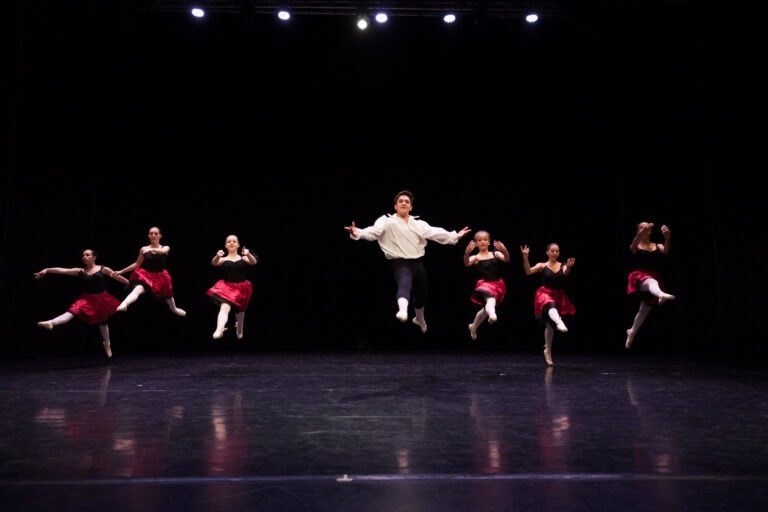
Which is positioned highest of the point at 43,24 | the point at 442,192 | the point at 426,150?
the point at 43,24

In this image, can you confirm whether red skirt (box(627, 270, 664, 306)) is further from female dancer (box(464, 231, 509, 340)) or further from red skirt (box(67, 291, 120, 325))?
red skirt (box(67, 291, 120, 325))

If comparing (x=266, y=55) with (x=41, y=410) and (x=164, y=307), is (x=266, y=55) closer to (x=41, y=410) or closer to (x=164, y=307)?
(x=164, y=307)

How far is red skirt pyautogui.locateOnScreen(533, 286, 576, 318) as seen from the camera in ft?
17.6

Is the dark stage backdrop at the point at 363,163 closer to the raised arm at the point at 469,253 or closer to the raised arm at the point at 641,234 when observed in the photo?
the raised arm at the point at 641,234

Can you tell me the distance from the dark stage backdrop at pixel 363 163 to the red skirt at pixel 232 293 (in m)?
1.23

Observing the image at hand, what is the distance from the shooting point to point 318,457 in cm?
238

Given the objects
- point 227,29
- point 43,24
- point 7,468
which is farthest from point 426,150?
point 7,468

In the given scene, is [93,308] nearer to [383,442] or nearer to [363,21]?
[363,21]

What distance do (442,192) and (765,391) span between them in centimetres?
415

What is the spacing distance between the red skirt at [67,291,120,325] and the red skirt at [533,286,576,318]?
13.8 ft

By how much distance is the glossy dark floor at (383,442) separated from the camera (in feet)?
6.31

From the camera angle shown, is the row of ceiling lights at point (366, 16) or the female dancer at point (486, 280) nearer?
the female dancer at point (486, 280)

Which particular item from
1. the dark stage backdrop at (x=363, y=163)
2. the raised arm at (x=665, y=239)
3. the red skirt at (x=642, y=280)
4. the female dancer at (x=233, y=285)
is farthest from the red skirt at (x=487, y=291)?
the female dancer at (x=233, y=285)

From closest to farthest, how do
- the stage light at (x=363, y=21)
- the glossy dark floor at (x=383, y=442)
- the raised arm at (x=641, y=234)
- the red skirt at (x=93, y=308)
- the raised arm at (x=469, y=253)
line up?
1. the glossy dark floor at (x=383, y=442)
2. the raised arm at (x=469, y=253)
3. the raised arm at (x=641, y=234)
4. the red skirt at (x=93, y=308)
5. the stage light at (x=363, y=21)
